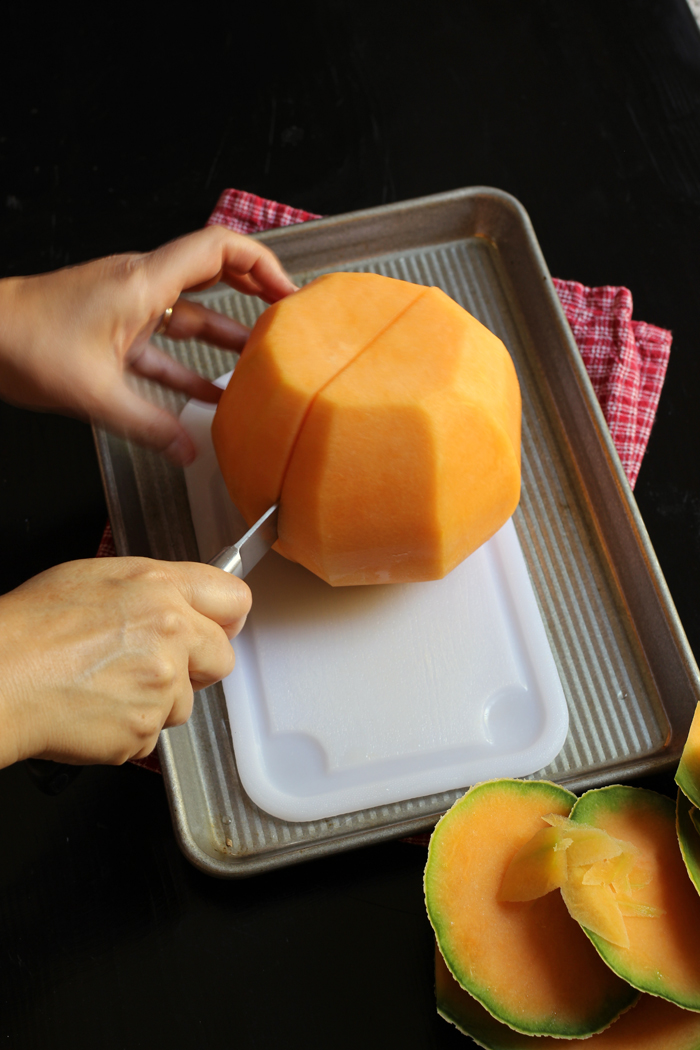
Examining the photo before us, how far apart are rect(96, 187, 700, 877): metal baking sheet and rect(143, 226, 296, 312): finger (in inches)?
6.2

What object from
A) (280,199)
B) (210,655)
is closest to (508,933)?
(210,655)

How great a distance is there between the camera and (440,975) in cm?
100

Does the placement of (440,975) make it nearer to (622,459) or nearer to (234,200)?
(622,459)

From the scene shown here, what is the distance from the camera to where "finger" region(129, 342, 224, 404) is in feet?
3.94

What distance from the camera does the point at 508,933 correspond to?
0.96m

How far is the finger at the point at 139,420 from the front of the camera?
3.46 feet

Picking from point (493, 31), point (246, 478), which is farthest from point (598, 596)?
point (493, 31)

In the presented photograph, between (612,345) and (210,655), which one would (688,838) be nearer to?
(210,655)

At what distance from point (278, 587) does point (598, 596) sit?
483mm

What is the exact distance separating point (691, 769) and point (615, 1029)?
0.32 m

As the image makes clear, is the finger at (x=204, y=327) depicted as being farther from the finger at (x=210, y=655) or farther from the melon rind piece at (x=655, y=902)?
the melon rind piece at (x=655, y=902)

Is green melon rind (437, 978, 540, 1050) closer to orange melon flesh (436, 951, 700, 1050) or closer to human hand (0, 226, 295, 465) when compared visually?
orange melon flesh (436, 951, 700, 1050)

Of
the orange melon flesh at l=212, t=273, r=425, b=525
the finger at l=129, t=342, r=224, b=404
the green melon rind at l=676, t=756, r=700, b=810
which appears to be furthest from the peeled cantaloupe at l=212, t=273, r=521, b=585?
the green melon rind at l=676, t=756, r=700, b=810

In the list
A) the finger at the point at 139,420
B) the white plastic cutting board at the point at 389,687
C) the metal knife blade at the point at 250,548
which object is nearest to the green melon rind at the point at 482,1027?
the white plastic cutting board at the point at 389,687
